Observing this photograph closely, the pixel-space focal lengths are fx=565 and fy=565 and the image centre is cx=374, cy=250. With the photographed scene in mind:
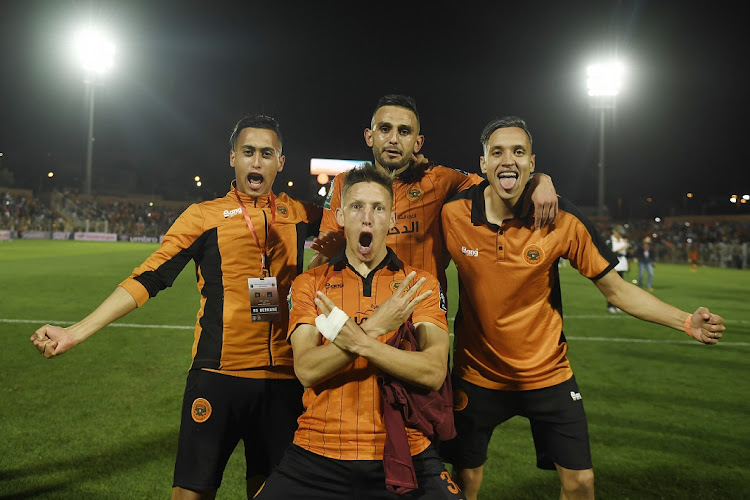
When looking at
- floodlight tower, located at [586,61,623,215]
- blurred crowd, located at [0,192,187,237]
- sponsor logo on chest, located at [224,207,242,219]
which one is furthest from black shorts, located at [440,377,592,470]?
blurred crowd, located at [0,192,187,237]

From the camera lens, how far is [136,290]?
3.38m

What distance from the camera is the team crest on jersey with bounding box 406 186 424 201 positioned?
13.1 ft

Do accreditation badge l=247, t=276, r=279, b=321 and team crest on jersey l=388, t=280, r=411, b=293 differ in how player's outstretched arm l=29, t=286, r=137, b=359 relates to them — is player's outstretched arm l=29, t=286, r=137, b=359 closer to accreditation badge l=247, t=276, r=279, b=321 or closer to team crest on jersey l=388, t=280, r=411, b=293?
accreditation badge l=247, t=276, r=279, b=321

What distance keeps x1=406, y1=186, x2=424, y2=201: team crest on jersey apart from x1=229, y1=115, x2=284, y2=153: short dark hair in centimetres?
95

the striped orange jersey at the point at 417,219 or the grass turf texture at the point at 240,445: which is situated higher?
the striped orange jersey at the point at 417,219

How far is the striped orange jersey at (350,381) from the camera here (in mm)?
2654

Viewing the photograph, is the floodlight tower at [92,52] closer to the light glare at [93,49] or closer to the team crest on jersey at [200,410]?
the light glare at [93,49]

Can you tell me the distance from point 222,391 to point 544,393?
199 cm

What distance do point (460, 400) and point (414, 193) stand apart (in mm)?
1453

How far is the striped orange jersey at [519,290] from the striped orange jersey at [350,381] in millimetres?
736

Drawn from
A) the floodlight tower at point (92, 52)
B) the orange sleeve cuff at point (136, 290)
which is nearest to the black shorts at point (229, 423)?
the orange sleeve cuff at point (136, 290)

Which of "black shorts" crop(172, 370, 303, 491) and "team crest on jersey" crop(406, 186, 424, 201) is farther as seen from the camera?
"team crest on jersey" crop(406, 186, 424, 201)

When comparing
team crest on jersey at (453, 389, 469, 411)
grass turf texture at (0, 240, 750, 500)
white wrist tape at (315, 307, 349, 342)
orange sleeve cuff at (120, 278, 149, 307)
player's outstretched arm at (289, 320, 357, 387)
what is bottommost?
grass turf texture at (0, 240, 750, 500)

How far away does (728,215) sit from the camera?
51656mm
